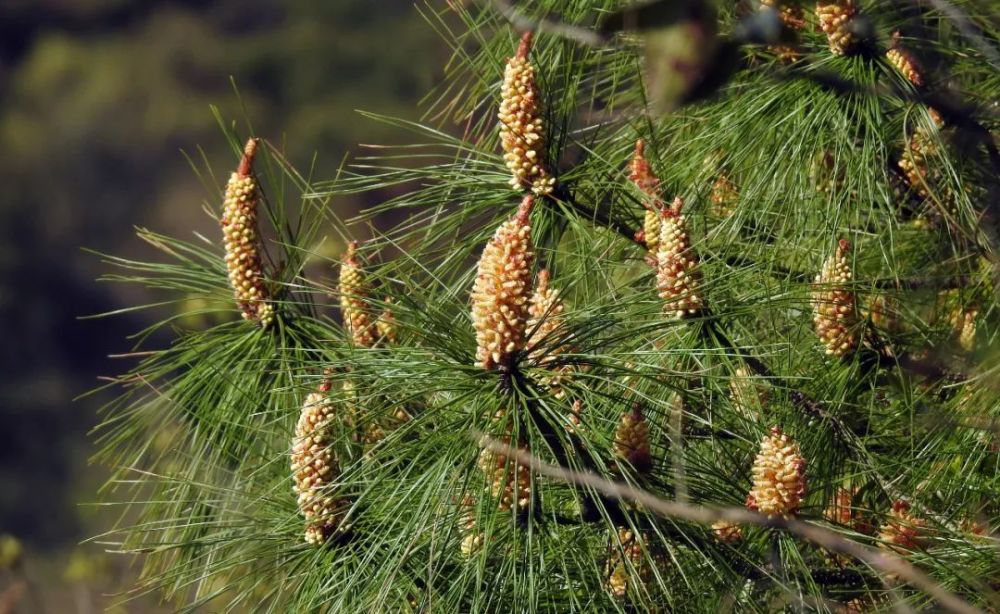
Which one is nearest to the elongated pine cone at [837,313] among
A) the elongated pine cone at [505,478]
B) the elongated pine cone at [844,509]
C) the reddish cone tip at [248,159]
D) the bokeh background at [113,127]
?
the elongated pine cone at [844,509]

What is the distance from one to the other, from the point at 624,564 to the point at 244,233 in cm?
57

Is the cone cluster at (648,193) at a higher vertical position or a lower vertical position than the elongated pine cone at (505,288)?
higher

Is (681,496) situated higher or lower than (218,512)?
higher

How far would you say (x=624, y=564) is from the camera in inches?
39.5

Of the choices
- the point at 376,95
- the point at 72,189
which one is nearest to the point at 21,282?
the point at 72,189

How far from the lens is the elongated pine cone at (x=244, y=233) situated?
1.29m

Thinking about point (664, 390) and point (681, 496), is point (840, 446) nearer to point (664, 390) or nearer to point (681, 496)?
point (664, 390)

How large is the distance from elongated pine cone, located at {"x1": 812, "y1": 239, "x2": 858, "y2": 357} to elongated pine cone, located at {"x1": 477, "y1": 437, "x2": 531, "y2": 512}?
40 centimetres

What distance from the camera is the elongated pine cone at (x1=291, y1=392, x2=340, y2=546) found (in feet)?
3.35

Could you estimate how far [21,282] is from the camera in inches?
328

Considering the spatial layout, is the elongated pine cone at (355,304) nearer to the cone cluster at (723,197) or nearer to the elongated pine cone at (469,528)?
the elongated pine cone at (469,528)

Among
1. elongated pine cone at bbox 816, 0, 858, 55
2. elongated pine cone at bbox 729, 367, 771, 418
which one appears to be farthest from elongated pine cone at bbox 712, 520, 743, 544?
elongated pine cone at bbox 816, 0, 858, 55

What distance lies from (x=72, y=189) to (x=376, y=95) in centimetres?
232

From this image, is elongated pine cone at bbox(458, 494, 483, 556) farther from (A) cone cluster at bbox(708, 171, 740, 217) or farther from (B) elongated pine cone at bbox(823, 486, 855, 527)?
(A) cone cluster at bbox(708, 171, 740, 217)
